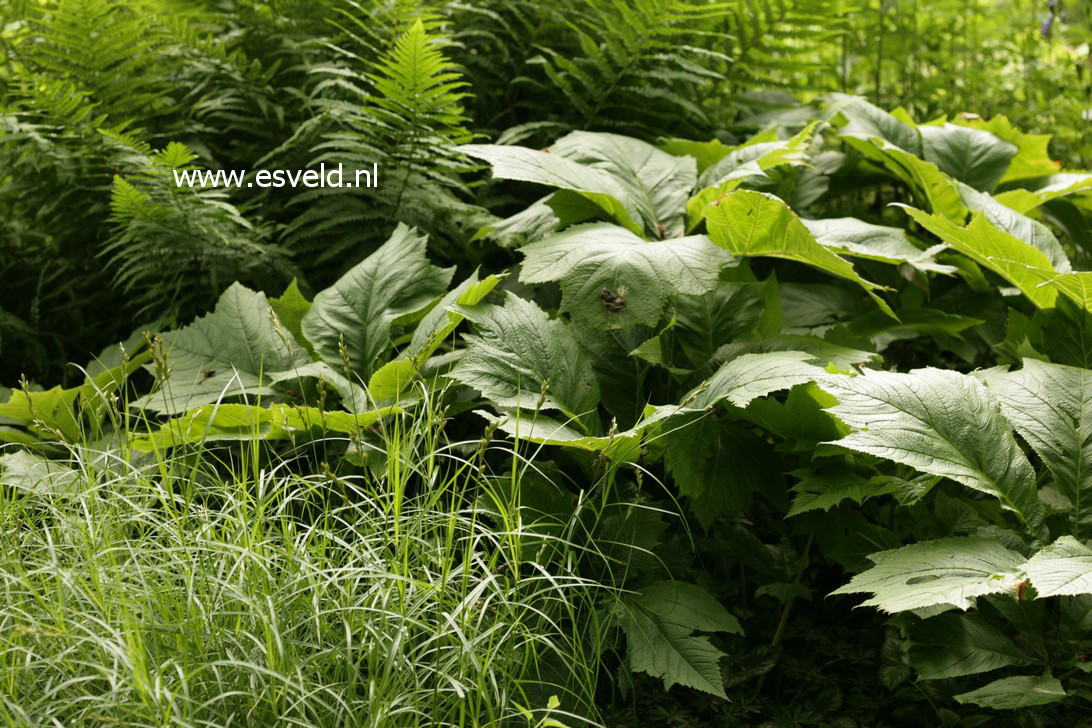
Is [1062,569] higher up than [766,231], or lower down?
lower down

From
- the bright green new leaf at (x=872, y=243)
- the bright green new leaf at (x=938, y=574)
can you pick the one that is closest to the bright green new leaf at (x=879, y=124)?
the bright green new leaf at (x=872, y=243)

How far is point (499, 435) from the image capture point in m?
2.07

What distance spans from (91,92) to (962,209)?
234cm

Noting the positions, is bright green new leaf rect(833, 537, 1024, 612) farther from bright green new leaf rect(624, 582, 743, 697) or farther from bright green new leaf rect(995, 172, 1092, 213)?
bright green new leaf rect(995, 172, 1092, 213)

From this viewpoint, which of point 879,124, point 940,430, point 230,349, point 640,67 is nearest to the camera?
point 940,430

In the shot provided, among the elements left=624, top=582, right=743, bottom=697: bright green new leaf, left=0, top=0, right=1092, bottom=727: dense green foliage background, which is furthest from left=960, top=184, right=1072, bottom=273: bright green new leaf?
left=624, top=582, right=743, bottom=697: bright green new leaf

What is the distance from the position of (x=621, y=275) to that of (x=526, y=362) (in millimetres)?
245

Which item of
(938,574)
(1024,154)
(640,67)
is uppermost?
(640,67)

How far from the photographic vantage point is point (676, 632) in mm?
1602

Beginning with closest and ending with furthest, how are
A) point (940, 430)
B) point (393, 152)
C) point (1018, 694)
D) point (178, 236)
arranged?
1. point (1018, 694)
2. point (940, 430)
3. point (178, 236)
4. point (393, 152)

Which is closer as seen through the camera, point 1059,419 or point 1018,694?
point 1018,694

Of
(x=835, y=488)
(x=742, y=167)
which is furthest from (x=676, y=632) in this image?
(x=742, y=167)

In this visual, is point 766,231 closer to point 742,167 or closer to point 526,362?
point 742,167

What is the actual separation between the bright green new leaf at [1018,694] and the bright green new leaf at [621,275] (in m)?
0.81
